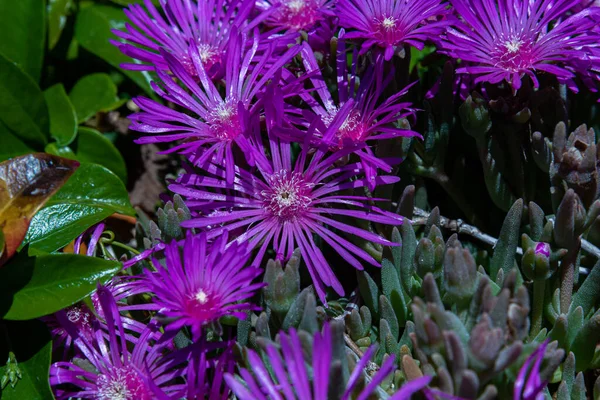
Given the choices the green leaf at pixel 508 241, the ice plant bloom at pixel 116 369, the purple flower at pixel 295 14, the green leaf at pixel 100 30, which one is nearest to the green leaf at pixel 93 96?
the green leaf at pixel 100 30

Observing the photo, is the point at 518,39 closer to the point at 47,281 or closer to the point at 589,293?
the point at 589,293

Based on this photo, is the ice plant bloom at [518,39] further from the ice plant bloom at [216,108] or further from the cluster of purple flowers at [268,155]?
the ice plant bloom at [216,108]

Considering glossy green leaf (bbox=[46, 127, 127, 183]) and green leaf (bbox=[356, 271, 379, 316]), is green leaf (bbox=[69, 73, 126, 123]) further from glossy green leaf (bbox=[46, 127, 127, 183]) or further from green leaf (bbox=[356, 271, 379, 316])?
green leaf (bbox=[356, 271, 379, 316])

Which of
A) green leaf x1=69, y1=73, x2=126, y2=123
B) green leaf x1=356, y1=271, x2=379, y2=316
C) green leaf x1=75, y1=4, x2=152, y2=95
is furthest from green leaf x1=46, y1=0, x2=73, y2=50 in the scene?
green leaf x1=356, y1=271, x2=379, y2=316

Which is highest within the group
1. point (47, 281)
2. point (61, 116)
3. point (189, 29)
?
point (189, 29)

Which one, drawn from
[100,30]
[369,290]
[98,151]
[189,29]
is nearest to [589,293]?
[369,290]
